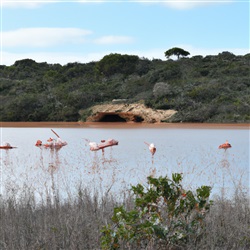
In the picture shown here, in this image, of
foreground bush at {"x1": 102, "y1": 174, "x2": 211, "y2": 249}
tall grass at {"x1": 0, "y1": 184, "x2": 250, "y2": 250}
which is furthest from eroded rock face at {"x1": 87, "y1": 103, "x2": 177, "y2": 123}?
foreground bush at {"x1": 102, "y1": 174, "x2": 211, "y2": 249}

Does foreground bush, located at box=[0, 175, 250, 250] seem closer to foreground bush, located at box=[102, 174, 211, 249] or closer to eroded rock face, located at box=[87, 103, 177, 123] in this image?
foreground bush, located at box=[102, 174, 211, 249]

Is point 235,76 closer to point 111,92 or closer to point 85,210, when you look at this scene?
point 111,92

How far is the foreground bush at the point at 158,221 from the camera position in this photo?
11.1ft

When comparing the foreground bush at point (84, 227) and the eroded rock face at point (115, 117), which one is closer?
the foreground bush at point (84, 227)

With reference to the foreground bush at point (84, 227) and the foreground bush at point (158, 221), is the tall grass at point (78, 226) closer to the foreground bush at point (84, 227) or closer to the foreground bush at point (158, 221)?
the foreground bush at point (84, 227)

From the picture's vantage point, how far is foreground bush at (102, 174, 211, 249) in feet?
11.1

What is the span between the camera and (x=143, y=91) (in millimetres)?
30156

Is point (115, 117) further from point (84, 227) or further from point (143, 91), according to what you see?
point (84, 227)

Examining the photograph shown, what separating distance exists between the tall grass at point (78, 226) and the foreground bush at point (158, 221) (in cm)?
12

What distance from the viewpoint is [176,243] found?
363 centimetres

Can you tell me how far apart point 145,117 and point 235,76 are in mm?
8626

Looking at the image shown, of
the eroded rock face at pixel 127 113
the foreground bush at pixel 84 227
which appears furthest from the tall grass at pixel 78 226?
the eroded rock face at pixel 127 113

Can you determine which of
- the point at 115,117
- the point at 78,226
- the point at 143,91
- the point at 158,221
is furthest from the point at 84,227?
the point at 143,91

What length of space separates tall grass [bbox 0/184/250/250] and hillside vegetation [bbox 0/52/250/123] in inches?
752
